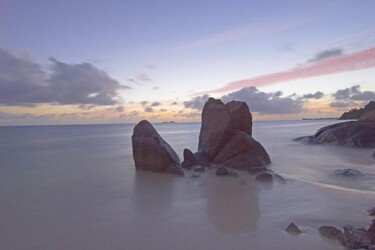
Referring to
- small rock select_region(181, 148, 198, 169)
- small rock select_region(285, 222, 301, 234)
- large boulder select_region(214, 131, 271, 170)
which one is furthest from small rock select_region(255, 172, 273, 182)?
small rock select_region(285, 222, 301, 234)

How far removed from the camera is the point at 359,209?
8164mm

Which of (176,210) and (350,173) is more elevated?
(176,210)

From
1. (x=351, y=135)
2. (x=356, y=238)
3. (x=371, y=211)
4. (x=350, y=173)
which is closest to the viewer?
(x=356, y=238)

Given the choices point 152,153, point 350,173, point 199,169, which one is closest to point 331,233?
point 350,173

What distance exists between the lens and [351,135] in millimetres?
25688

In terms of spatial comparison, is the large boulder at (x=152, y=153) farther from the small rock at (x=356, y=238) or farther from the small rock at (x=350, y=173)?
the small rock at (x=356, y=238)

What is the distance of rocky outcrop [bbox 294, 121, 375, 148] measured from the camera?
24002 mm

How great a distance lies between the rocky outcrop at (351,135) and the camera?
24002 millimetres

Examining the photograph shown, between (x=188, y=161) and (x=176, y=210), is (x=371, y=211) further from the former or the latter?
(x=188, y=161)

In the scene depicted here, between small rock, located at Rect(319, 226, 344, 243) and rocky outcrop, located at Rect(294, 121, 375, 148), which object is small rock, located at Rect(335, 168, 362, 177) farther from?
rocky outcrop, located at Rect(294, 121, 375, 148)

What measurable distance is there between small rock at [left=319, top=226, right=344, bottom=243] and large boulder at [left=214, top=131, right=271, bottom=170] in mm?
8181

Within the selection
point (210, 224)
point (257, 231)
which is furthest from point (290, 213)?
point (210, 224)

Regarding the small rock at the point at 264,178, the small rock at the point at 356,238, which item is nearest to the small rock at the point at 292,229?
the small rock at the point at 356,238

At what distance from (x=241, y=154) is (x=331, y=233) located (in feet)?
30.5
